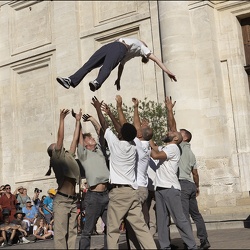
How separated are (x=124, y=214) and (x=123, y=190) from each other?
359mm

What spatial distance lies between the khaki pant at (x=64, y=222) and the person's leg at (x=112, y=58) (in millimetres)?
2081

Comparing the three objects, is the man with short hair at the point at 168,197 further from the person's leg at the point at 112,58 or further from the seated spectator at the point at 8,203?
the seated spectator at the point at 8,203

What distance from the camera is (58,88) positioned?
1988 centimetres

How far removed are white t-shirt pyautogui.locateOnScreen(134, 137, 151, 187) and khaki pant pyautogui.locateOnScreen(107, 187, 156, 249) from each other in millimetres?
740

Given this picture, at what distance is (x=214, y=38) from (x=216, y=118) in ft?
9.43

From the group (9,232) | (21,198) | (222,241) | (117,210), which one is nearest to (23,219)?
(9,232)

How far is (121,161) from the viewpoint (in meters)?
7.15

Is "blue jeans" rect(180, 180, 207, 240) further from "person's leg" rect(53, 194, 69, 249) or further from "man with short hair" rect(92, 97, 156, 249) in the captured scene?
"person's leg" rect(53, 194, 69, 249)

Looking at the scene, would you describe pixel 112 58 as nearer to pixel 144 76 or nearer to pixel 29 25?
pixel 144 76

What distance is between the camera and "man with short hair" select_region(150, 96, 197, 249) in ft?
25.2

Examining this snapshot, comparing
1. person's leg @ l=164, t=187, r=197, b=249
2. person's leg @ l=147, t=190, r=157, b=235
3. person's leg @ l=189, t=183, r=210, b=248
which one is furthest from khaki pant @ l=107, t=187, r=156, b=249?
person's leg @ l=147, t=190, r=157, b=235

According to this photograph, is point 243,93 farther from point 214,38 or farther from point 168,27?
point 168,27

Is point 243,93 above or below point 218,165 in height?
above

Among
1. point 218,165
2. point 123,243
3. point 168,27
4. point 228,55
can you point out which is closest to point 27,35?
point 168,27
